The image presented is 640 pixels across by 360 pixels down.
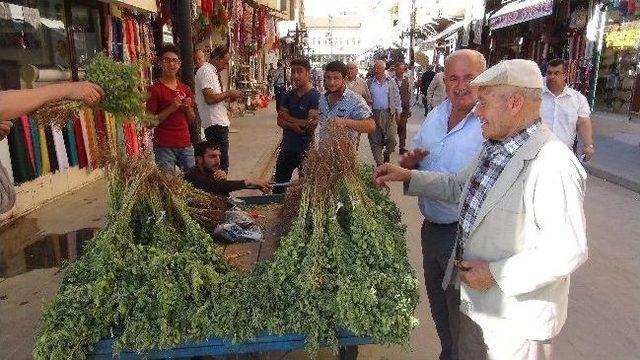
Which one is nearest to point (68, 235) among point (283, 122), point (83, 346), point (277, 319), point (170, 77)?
point (170, 77)

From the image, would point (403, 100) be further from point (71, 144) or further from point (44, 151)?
point (44, 151)

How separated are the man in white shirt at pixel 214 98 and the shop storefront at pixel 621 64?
379 inches

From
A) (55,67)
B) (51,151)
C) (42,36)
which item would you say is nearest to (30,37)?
(42,36)

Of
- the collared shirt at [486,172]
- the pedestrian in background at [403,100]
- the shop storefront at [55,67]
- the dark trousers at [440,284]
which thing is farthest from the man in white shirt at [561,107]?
the pedestrian in background at [403,100]

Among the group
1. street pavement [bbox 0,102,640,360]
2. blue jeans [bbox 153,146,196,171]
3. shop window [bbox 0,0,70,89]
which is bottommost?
street pavement [bbox 0,102,640,360]

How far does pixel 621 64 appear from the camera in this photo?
11578mm

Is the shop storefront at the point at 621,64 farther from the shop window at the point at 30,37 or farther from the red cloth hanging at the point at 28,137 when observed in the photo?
the red cloth hanging at the point at 28,137

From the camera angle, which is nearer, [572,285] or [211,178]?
[211,178]

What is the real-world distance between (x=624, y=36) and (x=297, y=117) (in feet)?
33.6

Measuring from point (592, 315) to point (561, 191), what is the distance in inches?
104

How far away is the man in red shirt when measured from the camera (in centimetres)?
Result: 476

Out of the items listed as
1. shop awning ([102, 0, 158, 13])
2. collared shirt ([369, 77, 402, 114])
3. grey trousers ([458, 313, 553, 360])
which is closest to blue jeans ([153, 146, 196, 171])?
shop awning ([102, 0, 158, 13])

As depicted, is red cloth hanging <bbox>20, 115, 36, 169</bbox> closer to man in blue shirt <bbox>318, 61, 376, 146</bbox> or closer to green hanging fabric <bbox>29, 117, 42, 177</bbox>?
green hanging fabric <bbox>29, 117, 42, 177</bbox>

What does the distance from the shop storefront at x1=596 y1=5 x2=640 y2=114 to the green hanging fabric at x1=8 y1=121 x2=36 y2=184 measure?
12.0 m
